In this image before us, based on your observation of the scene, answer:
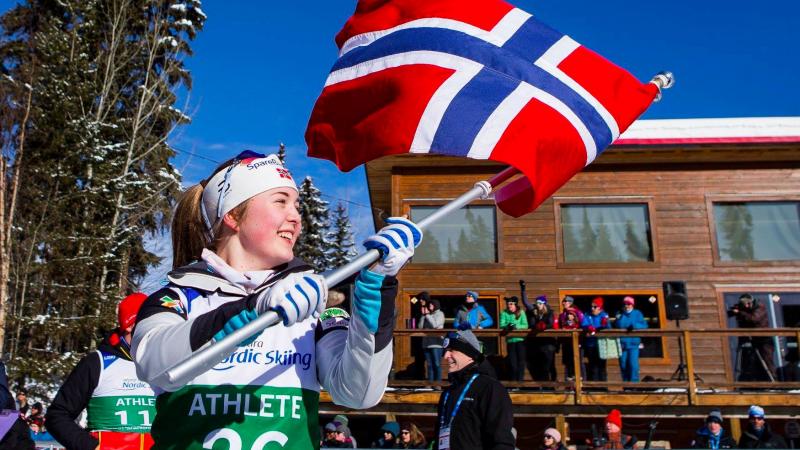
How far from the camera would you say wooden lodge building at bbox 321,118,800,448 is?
16719 mm

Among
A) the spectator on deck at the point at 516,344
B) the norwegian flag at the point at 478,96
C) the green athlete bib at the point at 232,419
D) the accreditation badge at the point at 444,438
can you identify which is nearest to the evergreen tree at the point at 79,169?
the spectator on deck at the point at 516,344

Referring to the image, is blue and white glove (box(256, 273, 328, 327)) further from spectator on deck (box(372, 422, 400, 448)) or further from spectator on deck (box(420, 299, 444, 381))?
spectator on deck (box(420, 299, 444, 381))

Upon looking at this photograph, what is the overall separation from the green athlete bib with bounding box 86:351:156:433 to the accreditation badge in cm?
238

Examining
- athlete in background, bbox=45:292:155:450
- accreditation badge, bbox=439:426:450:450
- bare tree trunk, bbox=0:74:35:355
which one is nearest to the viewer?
athlete in background, bbox=45:292:155:450

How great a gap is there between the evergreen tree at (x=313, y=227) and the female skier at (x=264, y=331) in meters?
45.0

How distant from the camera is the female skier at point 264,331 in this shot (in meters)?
2.25

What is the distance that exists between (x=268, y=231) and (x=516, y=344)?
39.8ft

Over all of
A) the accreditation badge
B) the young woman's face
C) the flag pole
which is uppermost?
the young woman's face

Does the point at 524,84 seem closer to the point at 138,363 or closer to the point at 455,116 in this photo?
the point at 455,116

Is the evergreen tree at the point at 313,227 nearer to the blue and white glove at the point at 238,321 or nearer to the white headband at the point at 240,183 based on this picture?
the white headband at the point at 240,183

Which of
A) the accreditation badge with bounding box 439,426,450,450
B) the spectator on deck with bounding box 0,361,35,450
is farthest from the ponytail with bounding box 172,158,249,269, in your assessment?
the spectator on deck with bounding box 0,361,35,450

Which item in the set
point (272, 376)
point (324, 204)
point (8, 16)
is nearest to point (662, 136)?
point (272, 376)

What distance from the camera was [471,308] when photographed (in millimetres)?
14719

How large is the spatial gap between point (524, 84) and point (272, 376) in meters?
2.03
